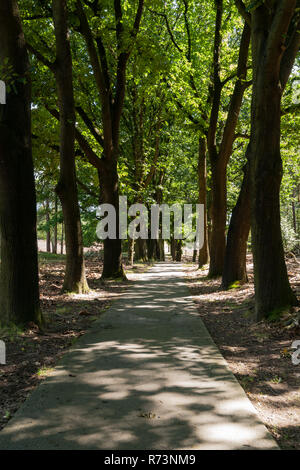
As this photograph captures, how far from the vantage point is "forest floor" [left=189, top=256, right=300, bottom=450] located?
3.65m

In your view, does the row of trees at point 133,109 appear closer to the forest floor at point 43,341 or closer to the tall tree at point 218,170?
the tall tree at point 218,170

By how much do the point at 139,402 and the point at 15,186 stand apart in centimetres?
428

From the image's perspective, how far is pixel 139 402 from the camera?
3.84 m

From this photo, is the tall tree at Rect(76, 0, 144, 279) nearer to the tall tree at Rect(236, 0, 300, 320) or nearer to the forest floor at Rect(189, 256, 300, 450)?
the forest floor at Rect(189, 256, 300, 450)

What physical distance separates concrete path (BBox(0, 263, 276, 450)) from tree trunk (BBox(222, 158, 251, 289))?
210 inches

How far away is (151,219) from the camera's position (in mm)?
34594

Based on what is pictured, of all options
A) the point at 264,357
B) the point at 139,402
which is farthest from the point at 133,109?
the point at 139,402

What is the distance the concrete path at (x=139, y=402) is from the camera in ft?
10.1

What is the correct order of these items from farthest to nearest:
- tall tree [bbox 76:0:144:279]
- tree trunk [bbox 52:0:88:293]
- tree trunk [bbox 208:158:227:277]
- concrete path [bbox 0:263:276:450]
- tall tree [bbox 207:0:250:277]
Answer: tree trunk [bbox 208:158:227:277] < tall tree [bbox 207:0:250:277] < tall tree [bbox 76:0:144:279] < tree trunk [bbox 52:0:88:293] < concrete path [bbox 0:263:276:450]

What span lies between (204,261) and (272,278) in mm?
14636

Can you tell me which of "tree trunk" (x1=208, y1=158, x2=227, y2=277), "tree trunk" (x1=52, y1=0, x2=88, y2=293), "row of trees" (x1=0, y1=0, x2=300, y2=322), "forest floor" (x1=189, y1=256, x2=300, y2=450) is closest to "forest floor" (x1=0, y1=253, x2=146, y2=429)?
"row of trees" (x1=0, y1=0, x2=300, y2=322)

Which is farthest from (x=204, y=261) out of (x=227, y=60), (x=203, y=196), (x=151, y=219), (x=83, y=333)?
(x=83, y=333)
